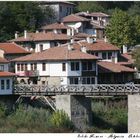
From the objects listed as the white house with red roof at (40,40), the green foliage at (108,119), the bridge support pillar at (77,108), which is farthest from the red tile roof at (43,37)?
the bridge support pillar at (77,108)

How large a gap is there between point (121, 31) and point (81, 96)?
33440 mm

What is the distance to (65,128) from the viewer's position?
59.2 metres

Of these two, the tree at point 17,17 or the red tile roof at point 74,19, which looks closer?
the tree at point 17,17

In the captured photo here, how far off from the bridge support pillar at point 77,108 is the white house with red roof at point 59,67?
21.3 feet

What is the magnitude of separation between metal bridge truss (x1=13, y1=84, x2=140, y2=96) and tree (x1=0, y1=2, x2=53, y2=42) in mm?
29028

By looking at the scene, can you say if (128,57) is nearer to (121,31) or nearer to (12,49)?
(121,31)

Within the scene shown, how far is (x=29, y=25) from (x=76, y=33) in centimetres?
664

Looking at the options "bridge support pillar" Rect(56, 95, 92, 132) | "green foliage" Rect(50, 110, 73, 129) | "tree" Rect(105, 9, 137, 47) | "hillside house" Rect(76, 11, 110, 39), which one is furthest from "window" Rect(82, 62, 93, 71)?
"hillside house" Rect(76, 11, 110, 39)

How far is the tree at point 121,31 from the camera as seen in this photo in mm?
94438

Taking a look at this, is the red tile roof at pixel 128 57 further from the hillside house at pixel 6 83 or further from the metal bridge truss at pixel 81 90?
the hillside house at pixel 6 83

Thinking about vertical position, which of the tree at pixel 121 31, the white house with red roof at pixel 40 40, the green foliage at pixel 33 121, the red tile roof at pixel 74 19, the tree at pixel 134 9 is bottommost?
the green foliage at pixel 33 121

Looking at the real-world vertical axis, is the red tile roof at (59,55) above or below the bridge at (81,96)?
above

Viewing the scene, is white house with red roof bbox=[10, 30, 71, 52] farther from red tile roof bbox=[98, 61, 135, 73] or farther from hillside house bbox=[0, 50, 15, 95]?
hillside house bbox=[0, 50, 15, 95]

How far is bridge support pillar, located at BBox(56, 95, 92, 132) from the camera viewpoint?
61.5 meters
